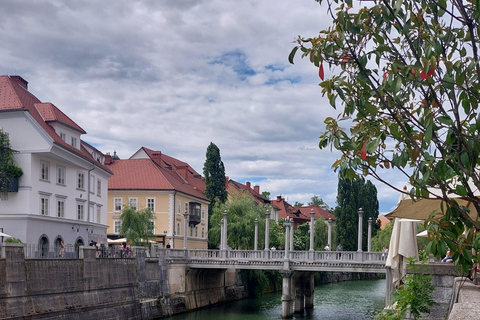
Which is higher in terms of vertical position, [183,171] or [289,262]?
[183,171]

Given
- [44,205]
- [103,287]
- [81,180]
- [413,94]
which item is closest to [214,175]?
[81,180]

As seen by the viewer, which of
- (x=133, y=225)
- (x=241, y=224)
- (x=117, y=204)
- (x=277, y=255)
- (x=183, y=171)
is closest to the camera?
(x=277, y=255)

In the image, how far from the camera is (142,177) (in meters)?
60.1

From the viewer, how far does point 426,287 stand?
32.3 feet

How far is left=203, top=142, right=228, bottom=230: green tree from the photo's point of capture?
6459 centimetres

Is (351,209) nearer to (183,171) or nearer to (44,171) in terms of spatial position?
(183,171)

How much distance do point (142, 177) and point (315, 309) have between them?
Result: 23.8 meters

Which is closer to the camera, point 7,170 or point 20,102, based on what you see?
point 7,170

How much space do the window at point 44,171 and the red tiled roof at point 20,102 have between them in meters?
1.57

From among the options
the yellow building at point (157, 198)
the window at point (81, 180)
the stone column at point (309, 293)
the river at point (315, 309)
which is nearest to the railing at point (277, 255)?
the river at point (315, 309)

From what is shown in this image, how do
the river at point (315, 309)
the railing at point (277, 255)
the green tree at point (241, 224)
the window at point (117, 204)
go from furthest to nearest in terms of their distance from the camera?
the window at point (117, 204), the green tree at point (241, 224), the river at point (315, 309), the railing at point (277, 255)

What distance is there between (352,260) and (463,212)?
32.1 metres

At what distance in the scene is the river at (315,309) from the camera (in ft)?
126

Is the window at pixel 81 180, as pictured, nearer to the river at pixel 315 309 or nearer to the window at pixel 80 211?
the window at pixel 80 211
